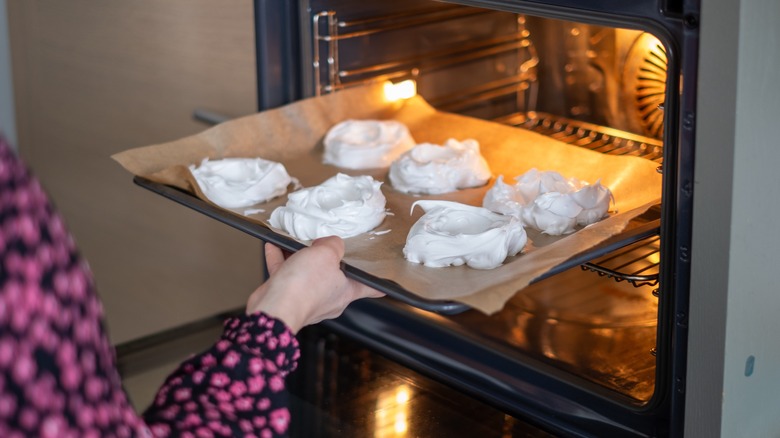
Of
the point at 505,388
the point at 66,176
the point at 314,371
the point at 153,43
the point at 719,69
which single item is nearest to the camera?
the point at 719,69

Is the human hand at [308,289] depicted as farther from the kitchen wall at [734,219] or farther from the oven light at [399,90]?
the oven light at [399,90]

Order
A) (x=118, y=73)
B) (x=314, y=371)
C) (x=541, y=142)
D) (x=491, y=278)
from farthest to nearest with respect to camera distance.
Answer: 1. (x=118, y=73)
2. (x=541, y=142)
3. (x=314, y=371)
4. (x=491, y=278)

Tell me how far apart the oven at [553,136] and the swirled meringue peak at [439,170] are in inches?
6.5

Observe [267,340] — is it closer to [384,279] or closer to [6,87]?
[384,279]

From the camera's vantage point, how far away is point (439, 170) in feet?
4.40

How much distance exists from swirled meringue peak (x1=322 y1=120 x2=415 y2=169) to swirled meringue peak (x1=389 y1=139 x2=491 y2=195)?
52 mm

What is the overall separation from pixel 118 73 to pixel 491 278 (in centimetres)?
104

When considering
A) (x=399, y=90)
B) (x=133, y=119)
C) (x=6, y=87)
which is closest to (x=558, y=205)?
(x=399, y=90)

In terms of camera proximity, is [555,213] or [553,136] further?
[553,136]

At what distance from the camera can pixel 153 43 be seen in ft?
5.49

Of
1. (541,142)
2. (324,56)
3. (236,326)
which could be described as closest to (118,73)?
(324,56)

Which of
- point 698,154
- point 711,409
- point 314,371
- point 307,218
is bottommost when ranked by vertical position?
point 314,371

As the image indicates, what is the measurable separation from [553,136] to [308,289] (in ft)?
2.35

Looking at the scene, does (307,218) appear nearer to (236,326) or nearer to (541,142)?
(236,326)
